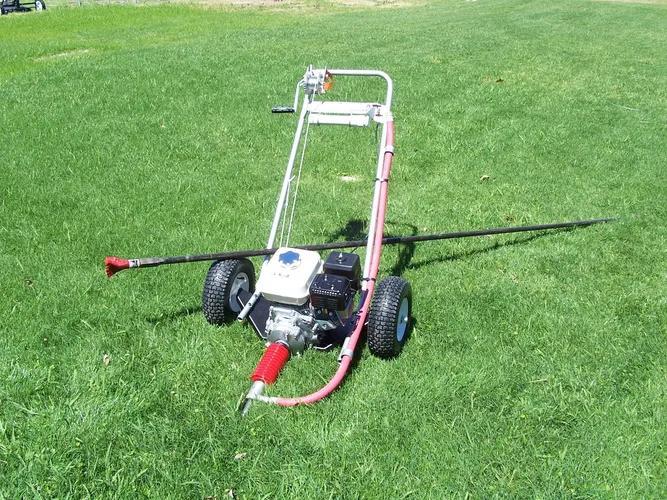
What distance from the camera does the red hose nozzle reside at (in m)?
3.60

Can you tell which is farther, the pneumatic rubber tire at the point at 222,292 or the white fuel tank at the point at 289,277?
the pneumatic rubber tire at the point at 222,292

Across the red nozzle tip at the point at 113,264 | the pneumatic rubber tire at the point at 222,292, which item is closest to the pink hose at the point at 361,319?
the pneumatic rubber tire at the point at 222,292

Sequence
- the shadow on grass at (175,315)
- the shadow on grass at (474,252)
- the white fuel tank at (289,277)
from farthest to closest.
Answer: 1. the shadow on grass at (474,252)
2. the shadow on grass at (175,315)
3. the white fuel tank at (289,277)

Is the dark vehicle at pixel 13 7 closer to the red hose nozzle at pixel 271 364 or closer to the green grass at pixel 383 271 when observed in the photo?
the green grass at pixel 383 271

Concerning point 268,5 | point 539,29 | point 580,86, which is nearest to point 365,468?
point 580,86

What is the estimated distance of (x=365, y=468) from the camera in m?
3.14

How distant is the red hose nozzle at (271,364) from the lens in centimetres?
360

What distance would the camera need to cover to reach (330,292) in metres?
3.56

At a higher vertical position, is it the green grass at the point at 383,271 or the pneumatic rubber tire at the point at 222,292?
the pneumatic rubber tire at the point at 222,292

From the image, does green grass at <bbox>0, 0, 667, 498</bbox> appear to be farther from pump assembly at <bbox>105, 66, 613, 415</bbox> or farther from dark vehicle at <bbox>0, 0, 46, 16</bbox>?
dark vehicle at <bbox>0, 0, 46, 16</bbox>

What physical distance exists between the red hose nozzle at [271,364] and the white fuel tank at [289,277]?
263mm

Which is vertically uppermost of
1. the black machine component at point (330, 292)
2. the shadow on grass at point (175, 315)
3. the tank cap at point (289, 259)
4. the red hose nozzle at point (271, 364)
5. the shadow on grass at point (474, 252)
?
the tank cap at point (289, 259)

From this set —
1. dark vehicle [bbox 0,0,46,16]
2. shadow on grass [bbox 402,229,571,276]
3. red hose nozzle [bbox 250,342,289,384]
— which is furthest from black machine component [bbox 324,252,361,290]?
dark vehicle [bbox 0,0,46,16]

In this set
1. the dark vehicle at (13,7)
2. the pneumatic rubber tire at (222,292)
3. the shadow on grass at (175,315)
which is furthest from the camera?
the dark vehicle at (13,7)
